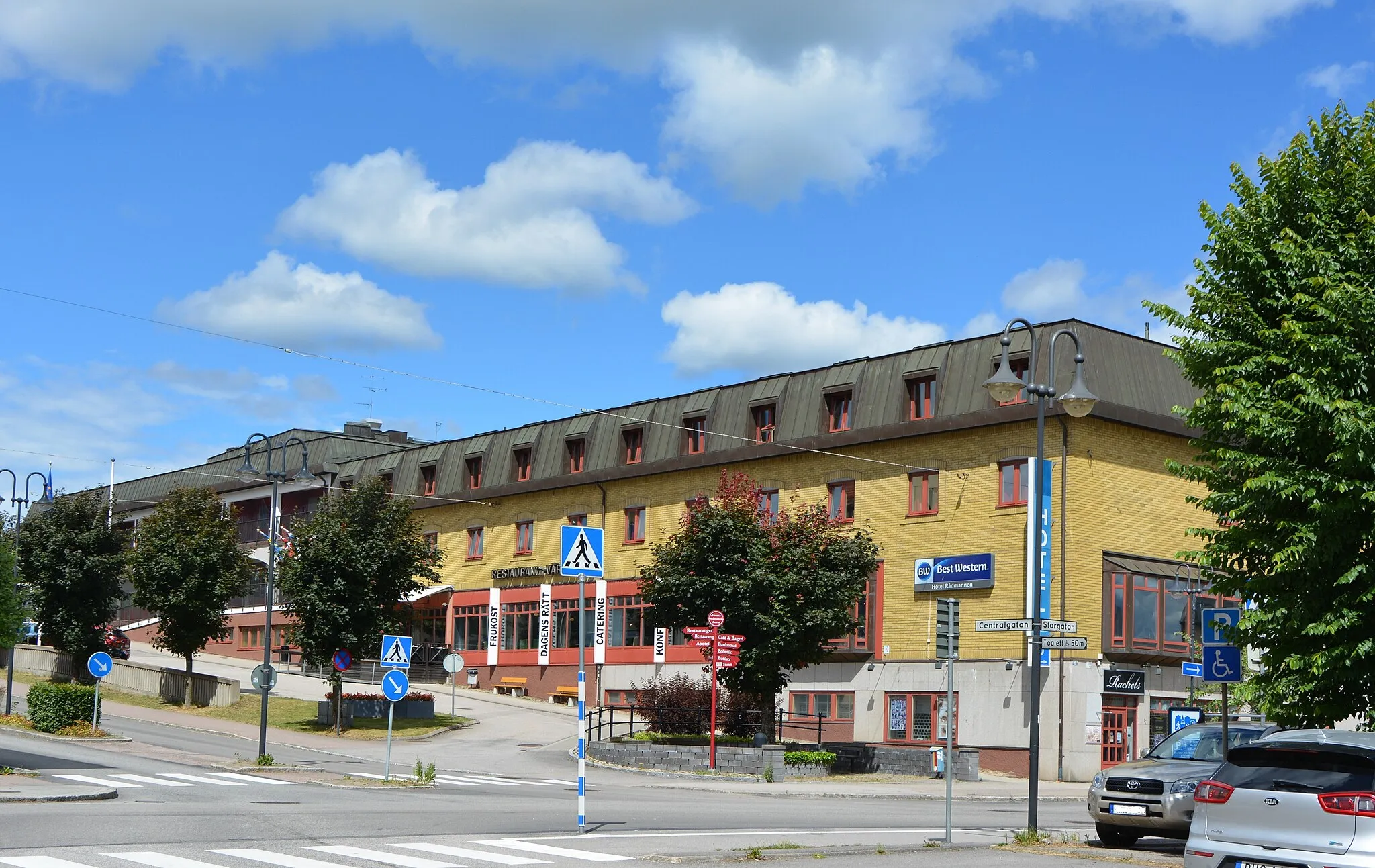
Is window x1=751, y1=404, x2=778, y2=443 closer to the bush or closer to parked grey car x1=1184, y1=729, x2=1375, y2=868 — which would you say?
the bush

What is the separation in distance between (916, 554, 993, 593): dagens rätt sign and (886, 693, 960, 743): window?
295 centimetres

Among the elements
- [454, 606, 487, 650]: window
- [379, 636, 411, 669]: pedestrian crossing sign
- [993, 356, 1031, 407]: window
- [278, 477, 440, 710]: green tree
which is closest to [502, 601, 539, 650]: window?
[454, 606, 487, 650]: window

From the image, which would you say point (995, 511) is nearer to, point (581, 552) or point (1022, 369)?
point (1022, 369)

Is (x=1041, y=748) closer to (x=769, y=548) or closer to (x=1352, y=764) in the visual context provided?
(x=769, y=548)

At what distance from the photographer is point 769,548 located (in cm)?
3428

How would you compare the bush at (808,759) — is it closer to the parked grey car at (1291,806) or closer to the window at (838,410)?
the window at (838,410)

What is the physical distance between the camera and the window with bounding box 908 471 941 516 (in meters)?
40.4

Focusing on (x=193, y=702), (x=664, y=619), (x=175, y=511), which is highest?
(x=175, y=511)

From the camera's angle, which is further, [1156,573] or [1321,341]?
[1156,573]

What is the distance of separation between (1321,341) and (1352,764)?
21.0ft

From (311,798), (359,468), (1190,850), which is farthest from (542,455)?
(1190,850)

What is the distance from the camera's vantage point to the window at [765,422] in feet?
150

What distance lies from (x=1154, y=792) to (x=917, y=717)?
2236 cm

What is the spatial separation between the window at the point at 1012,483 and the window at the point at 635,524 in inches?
595
